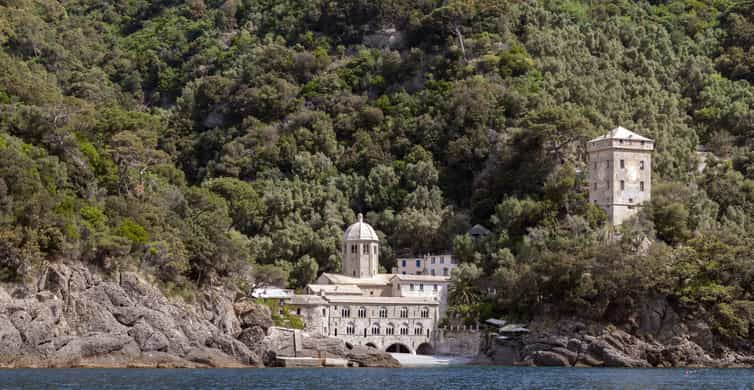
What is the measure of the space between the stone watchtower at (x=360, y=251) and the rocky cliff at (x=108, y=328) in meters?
24.6

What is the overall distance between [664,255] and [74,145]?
42.2 metres

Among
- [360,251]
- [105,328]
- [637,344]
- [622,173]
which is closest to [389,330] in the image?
[360,251]

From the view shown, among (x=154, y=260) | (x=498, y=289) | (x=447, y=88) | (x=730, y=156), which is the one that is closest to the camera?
(x=154, y=260)

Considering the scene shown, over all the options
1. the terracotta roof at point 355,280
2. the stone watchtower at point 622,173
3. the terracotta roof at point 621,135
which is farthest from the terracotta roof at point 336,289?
the terracotta roof at point 621,135

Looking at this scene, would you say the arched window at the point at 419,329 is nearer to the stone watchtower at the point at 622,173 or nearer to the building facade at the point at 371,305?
the building facade at the point at 371,305

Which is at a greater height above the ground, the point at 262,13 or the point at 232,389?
the point at 262,13

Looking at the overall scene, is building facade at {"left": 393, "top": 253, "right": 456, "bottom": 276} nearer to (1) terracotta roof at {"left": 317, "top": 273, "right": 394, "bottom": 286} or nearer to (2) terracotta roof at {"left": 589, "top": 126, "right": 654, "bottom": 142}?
(1) terracotta roof at {"left": 317, "top": 273, "right": 394, "bottom": 286}

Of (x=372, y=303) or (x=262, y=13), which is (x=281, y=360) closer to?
(x=372, y=303)

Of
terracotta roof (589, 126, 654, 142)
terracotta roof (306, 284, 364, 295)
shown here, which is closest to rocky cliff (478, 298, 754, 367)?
terracotta roof (306, 284, 364, 295)

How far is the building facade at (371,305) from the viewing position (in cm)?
12250

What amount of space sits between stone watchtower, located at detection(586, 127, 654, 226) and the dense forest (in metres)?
1.74

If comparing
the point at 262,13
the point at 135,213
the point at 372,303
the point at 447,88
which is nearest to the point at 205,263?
the point at 135,213

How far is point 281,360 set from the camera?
108250 millimetres

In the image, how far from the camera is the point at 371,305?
125 metres
